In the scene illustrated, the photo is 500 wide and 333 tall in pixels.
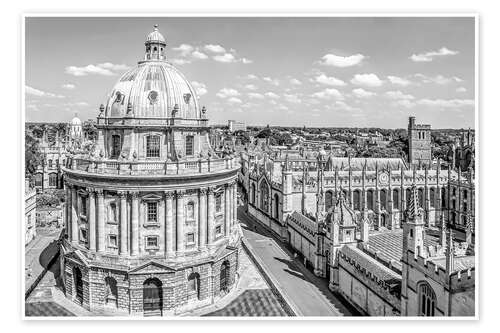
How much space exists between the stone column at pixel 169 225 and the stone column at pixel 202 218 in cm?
167

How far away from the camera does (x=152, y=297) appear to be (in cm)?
2469

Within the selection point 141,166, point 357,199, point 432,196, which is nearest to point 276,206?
point 357,199

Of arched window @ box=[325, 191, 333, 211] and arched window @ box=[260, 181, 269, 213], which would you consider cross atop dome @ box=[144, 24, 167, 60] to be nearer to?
arched window @ box=[260, 181, 269, 213]

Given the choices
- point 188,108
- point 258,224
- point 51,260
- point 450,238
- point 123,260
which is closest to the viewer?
point 450,238

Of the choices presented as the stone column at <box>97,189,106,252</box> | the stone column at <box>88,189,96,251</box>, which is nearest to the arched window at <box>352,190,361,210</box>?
the stone column at <box>97,189,106,252</box>

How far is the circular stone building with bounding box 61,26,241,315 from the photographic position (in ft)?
80.0

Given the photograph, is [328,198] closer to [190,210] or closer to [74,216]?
[190,210]

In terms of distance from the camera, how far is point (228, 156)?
28.4 metres

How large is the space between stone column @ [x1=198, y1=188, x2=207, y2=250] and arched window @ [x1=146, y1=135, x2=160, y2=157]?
3.45 metres

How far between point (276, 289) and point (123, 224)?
9724 millimetres

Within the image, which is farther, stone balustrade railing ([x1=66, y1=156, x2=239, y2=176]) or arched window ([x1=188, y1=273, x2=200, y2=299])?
arched window ([x1=188, y1=273, x2=200, y2=299])

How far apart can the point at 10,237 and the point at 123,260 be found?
24.3 ft

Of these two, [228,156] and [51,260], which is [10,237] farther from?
[51,260]
